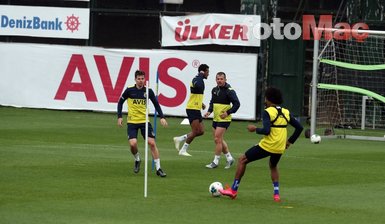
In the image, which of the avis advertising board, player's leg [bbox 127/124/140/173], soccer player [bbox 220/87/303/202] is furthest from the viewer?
the avis advertising board

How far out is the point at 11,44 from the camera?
40688 mm

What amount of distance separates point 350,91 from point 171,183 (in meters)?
15.8

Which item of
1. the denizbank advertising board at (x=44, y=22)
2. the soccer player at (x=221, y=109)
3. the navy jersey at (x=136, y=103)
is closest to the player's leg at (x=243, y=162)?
the navy jersey at (x=136, y=103)

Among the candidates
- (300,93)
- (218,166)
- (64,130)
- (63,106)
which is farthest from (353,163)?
(63,106)

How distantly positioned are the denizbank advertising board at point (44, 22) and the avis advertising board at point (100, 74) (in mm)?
676

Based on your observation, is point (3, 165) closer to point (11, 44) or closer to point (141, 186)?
point (141, 186)

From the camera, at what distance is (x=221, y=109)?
78.4 ft

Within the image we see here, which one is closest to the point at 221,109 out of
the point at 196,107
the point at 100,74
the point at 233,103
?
the point at 233,103

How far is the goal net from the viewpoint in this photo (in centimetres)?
3450

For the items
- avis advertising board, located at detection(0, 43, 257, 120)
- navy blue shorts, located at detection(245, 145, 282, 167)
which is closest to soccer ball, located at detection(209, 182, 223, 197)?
navy blue shorts, located at detection(245, 145, 282, 167)

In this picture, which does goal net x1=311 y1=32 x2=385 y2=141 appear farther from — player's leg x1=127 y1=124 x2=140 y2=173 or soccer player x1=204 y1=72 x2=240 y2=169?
player's leg x1=127 y1=124 x2=140 y2=173

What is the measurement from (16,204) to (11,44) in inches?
978

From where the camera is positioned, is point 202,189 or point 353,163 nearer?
point 202,189

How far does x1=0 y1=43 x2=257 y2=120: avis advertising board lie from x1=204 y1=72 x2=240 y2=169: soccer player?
567 inches
